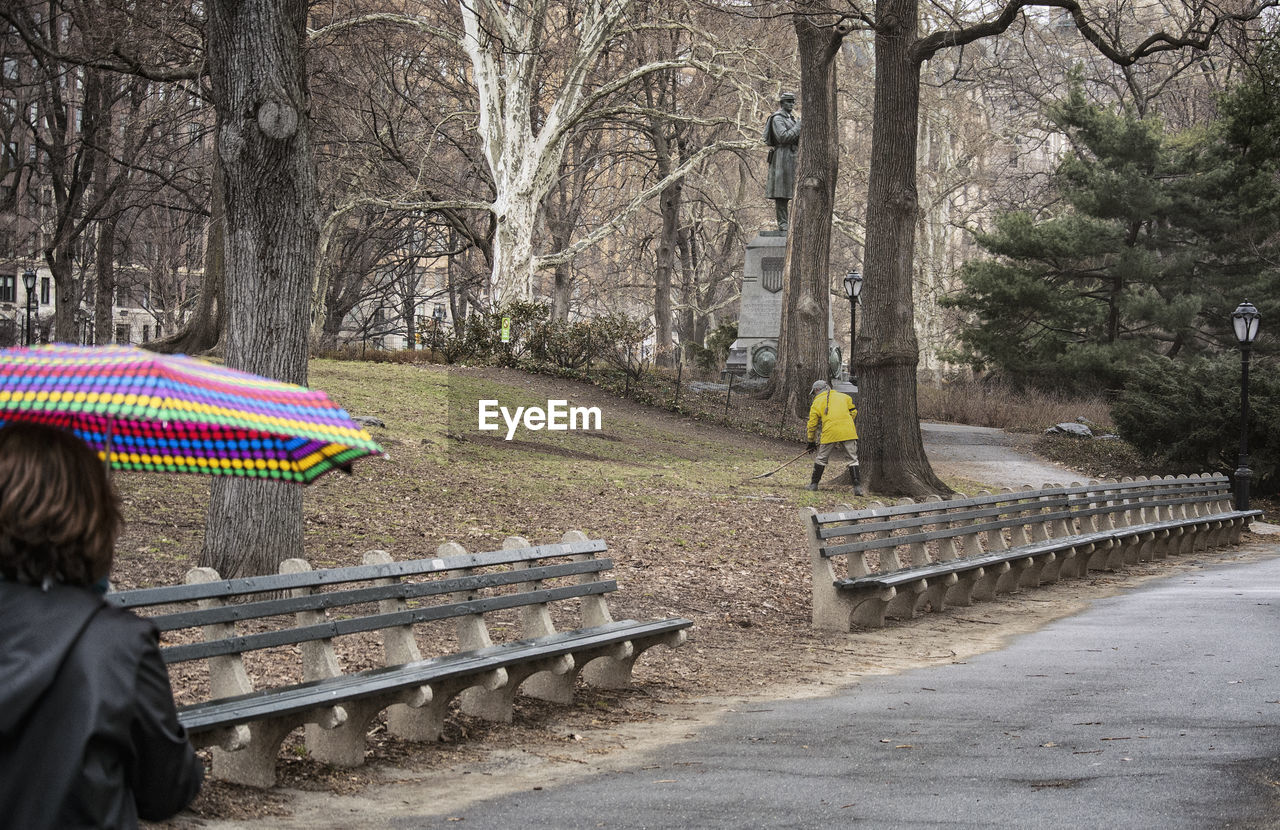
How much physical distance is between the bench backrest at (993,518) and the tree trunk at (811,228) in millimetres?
9267

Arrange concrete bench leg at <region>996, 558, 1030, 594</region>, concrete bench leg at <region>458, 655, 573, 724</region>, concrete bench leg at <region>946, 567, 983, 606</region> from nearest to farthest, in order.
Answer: concrete bench leg at <region>458, 655, 573, 724</region> < concrete bench leg at <region>946, 567, 983, 606</region> < concrete bench leg at <region>996, 558, 1030, 594</region>

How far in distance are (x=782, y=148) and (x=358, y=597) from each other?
87.0 feet

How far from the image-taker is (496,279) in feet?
94.8

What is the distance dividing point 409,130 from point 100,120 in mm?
14515

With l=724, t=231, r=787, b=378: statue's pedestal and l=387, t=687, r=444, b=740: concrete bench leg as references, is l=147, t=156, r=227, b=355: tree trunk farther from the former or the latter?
l=724, t=231, r=787, b=378: statue's pedestal

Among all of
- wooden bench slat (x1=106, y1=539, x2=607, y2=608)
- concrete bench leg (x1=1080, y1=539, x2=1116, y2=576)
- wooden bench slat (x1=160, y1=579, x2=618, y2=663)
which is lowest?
concrete bench leg (x1=1080, y1=539, x2=1116, y2=576)

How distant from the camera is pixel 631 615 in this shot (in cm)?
1032

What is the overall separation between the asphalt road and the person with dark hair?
2.75 meters

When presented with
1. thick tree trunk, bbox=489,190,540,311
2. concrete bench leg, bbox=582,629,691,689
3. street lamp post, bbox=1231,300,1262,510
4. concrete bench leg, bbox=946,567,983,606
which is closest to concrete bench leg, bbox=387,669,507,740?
concrete bench leg, bbox=582,629,691,689

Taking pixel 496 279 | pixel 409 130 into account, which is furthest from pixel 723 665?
pixel 409 130

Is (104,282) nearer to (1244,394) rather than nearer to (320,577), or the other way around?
(1244,394)

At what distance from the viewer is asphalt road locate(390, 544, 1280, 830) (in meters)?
5.30

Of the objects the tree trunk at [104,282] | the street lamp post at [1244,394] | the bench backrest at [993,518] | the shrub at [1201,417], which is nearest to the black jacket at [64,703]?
the bench backrest at [993,518]

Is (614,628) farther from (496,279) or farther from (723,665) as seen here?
(496,279)
